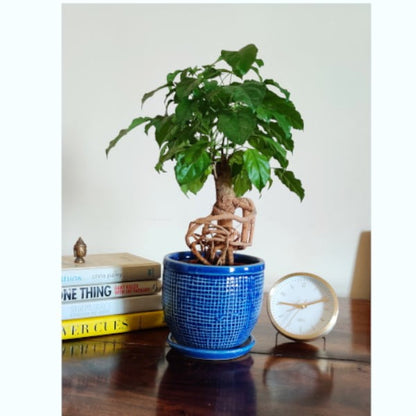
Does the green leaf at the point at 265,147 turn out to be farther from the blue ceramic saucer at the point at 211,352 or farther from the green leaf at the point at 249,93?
the blue ceramic saucer at the point at 211,352

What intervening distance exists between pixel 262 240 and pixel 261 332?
1.67 feet

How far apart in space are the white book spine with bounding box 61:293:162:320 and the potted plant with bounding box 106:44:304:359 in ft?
0.57

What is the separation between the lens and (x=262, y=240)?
62.7 inches

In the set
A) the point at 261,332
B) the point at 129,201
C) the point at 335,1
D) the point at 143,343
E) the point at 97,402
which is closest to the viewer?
the point at 97,402

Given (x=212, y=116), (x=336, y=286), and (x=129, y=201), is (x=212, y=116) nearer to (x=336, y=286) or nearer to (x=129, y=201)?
(x=129, y=201)

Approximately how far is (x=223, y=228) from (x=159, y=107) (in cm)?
77

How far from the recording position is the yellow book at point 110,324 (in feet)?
3.38

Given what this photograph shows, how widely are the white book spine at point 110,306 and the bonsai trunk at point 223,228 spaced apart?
25 centimetres

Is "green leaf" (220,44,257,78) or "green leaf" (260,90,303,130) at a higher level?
"green leaf" (220,44,257,78)

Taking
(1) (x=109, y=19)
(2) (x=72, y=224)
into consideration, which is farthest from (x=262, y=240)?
(1) (x=109, y=19)

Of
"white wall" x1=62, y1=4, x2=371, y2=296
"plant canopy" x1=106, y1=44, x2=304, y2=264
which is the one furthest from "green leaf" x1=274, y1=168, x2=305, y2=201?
"white wall" x1=62, y1=4, x2=371, y2=296

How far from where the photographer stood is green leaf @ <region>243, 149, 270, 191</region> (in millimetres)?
843

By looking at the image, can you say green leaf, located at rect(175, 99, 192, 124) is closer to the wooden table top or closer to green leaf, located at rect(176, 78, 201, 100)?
green leaf, located at rect(176, 78, 201, 100)
